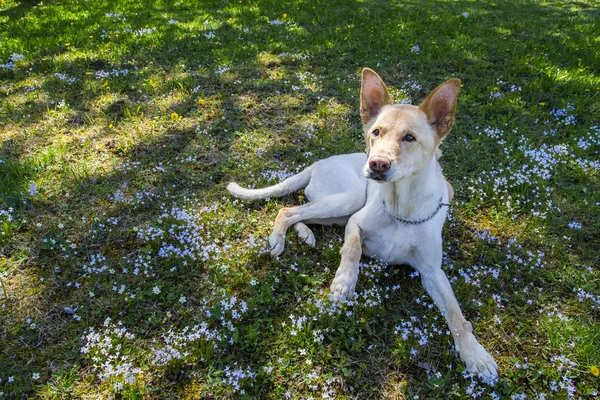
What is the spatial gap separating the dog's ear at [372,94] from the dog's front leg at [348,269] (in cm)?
118

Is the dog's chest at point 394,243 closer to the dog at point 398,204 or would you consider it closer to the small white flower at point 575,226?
the dog at point 398,204

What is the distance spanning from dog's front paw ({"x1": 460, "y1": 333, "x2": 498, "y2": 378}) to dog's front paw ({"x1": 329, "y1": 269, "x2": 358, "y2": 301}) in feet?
3.30

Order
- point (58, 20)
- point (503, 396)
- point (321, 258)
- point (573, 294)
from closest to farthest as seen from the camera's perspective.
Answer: point (503, 396) → point (573, 294) → point (321, 258) → point (58, 20)

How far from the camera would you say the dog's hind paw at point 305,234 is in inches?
162

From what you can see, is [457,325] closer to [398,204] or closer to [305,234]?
[398,204]

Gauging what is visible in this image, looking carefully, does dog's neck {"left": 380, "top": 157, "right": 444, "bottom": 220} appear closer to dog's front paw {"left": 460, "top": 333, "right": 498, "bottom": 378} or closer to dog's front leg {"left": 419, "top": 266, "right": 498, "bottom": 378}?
dog's front leg {"left": 419, "top": 266, "right": 498, "bottom": 378}

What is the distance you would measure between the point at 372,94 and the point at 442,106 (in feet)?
2.20

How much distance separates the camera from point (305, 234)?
13.6ft

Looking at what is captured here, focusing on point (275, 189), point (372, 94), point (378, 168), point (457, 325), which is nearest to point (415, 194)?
point (378, 168)

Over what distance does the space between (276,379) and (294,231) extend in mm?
1640

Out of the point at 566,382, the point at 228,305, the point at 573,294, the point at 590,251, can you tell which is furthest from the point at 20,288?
the point at 590,251

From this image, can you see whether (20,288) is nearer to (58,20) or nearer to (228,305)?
(228,305)

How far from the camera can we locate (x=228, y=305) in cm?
343

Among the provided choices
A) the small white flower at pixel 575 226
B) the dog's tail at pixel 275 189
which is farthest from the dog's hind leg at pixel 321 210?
the small white flower at pixel 575 226
